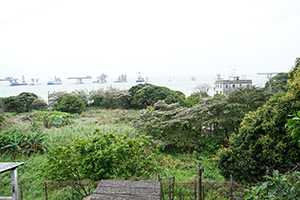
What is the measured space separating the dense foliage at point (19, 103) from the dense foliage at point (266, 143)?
1774 cm

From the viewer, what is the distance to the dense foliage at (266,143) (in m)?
3.45

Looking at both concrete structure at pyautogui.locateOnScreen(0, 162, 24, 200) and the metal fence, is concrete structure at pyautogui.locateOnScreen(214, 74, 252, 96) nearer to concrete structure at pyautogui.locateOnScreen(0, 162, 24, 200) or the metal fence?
the metal fence

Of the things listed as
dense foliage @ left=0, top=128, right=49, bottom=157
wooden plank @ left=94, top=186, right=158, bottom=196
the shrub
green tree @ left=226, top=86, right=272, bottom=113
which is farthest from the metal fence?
the shrub

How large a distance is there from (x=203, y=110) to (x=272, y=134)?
3867mm

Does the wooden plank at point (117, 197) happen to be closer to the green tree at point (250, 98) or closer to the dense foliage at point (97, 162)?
the dense foliage at point (97, 162)

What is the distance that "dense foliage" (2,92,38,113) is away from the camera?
15836mm

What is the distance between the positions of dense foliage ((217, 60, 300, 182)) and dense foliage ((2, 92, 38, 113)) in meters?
17.7

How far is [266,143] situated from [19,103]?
1859 cm

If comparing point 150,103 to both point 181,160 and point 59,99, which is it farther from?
point 181,160

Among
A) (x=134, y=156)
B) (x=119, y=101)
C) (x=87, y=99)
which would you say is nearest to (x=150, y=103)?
(x=119, y=101)

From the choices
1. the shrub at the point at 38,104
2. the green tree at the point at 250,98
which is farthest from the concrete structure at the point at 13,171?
the shrub at the point at 38,104

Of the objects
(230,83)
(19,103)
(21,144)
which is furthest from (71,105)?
(230,83)

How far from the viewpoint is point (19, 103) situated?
16094mm

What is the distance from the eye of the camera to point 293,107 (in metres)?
3.49
